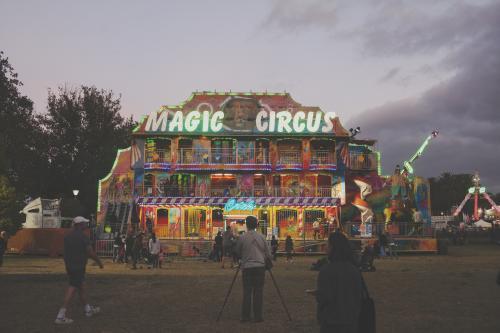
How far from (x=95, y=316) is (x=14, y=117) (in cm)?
2716

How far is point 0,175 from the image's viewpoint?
36.2 m

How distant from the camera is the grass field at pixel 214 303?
10.2 m

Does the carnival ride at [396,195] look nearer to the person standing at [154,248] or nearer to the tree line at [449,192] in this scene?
the person standing at [154,248]

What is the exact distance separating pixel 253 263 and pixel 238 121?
106 ft

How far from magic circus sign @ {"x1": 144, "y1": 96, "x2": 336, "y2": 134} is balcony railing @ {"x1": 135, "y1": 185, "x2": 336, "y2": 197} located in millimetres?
4356

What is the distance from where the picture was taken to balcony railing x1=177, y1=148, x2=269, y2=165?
41594 mm

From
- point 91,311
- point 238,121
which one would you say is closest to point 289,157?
point 238,121

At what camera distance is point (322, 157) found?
4253 cm

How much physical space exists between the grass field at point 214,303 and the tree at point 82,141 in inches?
1464

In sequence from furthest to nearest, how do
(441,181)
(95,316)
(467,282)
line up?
1. (441,181)
2. (467,282)
3. (95,316)

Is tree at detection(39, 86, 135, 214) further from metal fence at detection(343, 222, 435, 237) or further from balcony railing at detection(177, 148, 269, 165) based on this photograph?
metal fence at detection(343, 222, 435, 237)

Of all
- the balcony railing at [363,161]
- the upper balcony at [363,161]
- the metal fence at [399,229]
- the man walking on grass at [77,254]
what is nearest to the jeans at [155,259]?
the man walking on grass at [77,254]

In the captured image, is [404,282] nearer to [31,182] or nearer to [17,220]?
[17,220]

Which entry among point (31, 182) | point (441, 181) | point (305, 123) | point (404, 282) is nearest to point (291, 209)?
point (305, 123)
